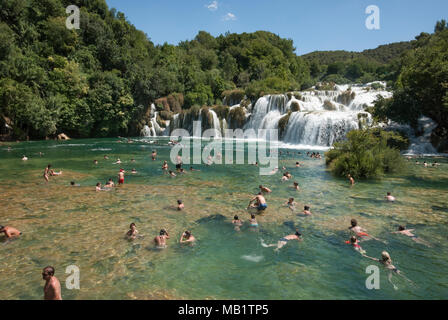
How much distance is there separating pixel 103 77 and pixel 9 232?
52144 mm

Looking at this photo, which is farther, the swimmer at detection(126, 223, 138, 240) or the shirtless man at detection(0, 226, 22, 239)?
the swimmer at detection(126, 223, 138, 240)

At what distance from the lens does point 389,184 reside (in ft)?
57.7

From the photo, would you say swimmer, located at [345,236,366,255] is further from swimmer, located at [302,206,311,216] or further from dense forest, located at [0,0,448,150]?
dense forest, located at [0,0,448,150]

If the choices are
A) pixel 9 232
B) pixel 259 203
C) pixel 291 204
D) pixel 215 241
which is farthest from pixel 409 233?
pixel 9 232

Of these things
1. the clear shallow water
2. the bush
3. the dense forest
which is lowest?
the clear shallow water

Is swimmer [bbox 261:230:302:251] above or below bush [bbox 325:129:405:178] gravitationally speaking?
below

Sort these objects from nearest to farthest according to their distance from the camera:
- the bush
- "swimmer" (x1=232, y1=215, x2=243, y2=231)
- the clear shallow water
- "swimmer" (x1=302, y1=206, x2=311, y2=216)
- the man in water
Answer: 1. the clear shallow water
2. "swimmer" (x1=232, y1=215, x2=243, y2=231)
3. "swimmer" (x1=302, y1=206, x2=311, y2=216)
4. the man in water
5. the bush

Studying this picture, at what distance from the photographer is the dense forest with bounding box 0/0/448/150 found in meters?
36.8

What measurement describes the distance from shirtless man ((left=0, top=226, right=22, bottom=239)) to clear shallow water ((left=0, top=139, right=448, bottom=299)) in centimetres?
26

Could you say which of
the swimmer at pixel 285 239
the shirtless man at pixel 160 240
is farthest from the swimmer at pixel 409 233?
the shirtless man at pixel 160 240

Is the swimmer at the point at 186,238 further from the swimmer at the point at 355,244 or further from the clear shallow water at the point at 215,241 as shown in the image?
the swimmer at the point at 355,244

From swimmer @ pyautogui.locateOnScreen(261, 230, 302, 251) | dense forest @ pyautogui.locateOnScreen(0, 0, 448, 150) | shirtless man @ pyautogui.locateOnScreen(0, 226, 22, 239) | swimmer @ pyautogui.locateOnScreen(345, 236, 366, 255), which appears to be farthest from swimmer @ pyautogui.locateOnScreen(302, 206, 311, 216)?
dense forest @ pyautogui.locateOnScreen(0, 0, 448, 150)

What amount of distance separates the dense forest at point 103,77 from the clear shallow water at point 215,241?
72.6 feet

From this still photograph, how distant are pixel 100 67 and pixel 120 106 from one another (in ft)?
46.0
